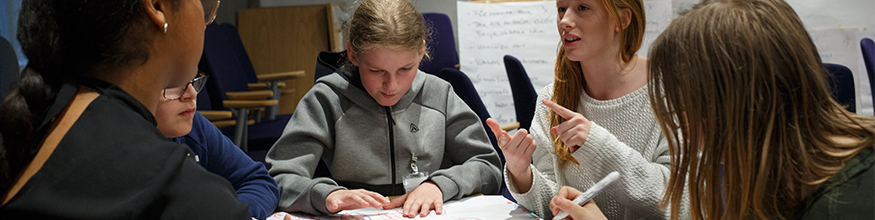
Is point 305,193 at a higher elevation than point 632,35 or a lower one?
lower

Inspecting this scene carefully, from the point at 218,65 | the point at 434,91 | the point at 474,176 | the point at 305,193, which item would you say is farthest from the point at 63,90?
the point at 218,65

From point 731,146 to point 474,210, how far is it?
0.55m

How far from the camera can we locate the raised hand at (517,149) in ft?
3.52

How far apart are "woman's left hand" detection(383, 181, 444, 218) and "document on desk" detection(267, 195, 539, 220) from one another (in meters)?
0.01

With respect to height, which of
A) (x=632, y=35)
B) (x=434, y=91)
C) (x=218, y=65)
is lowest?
(x=218, y=65)

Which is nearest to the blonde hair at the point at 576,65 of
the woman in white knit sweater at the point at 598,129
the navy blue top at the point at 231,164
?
the woman in white knit sweater at the point at 598,129

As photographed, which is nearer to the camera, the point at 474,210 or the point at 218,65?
the point at 474,210

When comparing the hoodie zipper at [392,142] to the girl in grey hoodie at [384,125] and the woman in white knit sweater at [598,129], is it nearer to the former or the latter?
the girl in grey hoodie at [384,125]

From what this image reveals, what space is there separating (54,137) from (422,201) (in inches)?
27.5

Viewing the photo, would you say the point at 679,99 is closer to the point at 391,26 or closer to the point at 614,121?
the point at 614,121

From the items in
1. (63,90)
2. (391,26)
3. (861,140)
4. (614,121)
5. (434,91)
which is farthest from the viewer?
(434,91)

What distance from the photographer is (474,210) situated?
108 centimetres

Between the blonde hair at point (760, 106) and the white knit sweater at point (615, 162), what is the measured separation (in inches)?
13.0

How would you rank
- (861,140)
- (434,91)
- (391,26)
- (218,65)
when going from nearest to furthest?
1. (861,140)
2. (391,26)
3. (434,91)
4. (218,65)
